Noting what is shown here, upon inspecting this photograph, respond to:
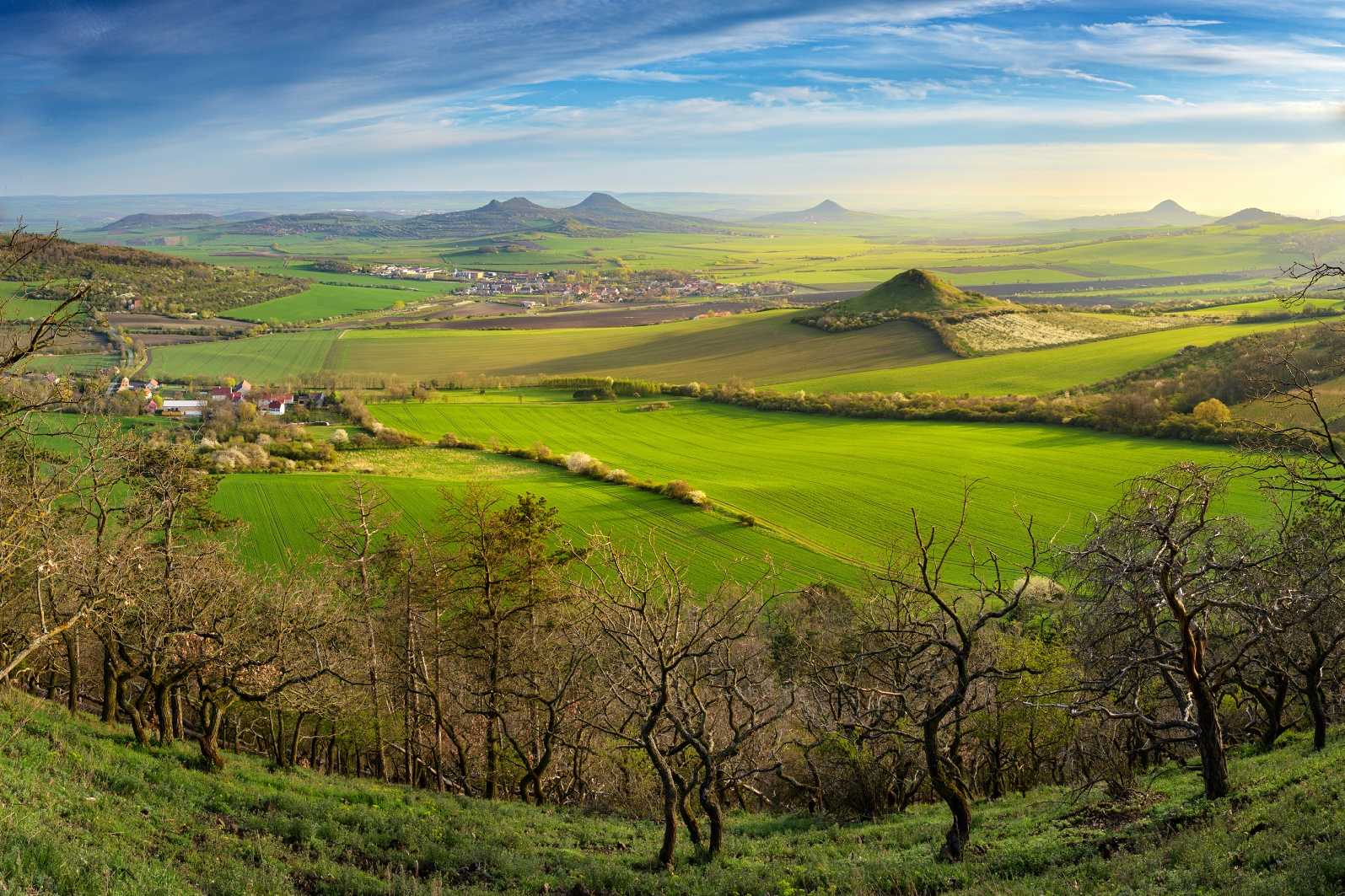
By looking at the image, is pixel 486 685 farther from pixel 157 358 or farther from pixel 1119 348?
pixel 157 358

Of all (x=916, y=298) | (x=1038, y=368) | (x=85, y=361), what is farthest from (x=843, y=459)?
(x=85, y=361)

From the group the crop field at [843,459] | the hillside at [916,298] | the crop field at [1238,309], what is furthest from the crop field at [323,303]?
the crop field at [1238,309]

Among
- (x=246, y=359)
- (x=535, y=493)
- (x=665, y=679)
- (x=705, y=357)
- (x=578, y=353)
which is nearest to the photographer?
(x=665, y=679)

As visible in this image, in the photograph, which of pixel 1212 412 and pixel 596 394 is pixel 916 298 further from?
pixel 1212 412

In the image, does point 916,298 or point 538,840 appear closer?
point 538,840

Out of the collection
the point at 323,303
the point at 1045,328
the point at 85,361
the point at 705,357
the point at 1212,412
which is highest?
the point at 323,303

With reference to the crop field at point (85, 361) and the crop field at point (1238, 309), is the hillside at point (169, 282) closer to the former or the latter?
the crop field at point (85, 361)

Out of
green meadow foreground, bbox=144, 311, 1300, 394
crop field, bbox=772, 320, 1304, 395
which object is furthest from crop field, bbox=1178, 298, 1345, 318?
crop field, bbox=772, 320, 1304, 395
